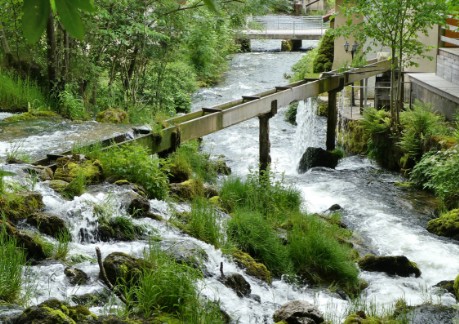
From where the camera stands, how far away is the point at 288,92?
14.9 metres

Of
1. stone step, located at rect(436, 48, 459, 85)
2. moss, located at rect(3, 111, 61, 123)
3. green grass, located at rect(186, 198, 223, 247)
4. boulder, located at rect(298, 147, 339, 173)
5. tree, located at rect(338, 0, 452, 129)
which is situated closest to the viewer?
green grass, located at rect(186, 198, 223, 247)

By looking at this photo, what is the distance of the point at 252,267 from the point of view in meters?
8.07

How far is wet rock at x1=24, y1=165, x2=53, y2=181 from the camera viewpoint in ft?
28.6

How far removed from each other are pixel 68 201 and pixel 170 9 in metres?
9.23

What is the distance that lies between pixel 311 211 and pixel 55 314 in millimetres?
7424

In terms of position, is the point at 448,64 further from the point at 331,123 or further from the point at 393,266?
the point at 393,266

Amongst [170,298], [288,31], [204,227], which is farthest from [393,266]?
[288,31]

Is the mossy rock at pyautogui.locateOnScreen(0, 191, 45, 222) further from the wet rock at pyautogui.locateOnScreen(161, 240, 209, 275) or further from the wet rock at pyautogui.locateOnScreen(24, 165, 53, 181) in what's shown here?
the wet rock at pyautogui.locateOnScreen(161, 240, 209, 275)

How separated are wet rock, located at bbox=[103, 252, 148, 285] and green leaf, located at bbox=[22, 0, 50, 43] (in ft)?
15.8

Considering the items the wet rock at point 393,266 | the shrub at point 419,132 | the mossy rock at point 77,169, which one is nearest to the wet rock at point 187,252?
the mossy rock at point 77,169

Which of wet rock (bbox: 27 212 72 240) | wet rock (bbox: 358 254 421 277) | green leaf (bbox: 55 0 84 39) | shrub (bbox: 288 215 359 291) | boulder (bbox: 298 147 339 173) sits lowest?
boulder (bbox: 298 147 339 173)

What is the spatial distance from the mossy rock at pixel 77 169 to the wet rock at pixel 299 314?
313 centimetres

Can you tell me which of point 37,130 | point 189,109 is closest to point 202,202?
point 37,130

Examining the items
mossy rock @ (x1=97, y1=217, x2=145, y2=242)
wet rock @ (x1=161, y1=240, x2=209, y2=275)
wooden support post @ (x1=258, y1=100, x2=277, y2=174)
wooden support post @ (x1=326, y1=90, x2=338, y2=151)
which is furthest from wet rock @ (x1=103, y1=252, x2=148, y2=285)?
wooden support post @ (x1=326, y1=90, x2=338, y2=151)
